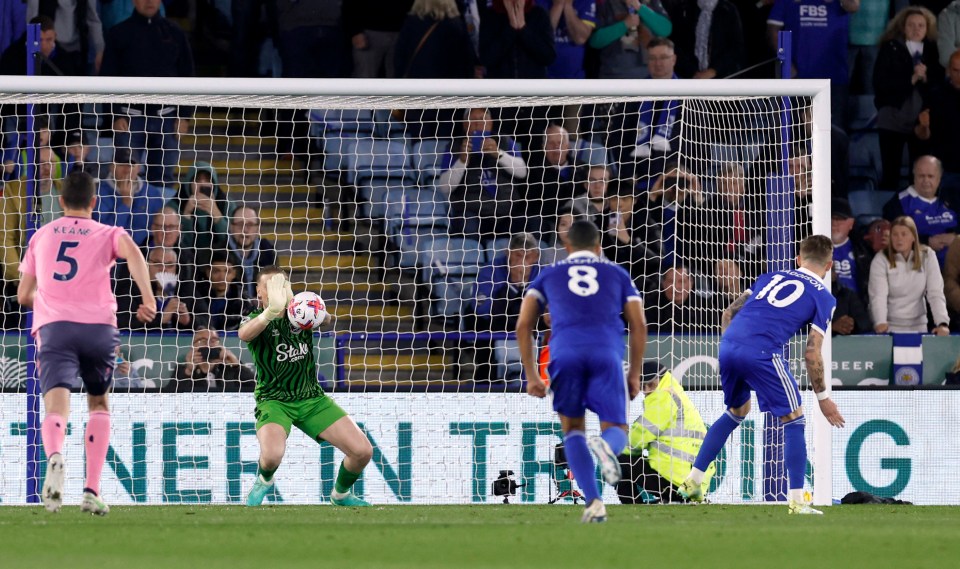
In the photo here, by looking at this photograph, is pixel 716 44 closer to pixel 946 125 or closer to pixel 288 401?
pixel 946 125

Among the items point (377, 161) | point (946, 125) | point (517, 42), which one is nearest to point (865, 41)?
point (946, 125)

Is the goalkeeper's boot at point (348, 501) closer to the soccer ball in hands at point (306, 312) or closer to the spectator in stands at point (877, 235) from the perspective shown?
the soccer ball in hands at point (306, 312)

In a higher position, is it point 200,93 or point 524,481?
point 200,93

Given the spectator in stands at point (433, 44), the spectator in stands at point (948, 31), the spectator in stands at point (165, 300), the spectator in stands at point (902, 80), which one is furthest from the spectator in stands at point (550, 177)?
the spectator in stands at point (948, 31)

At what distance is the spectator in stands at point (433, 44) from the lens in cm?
1548

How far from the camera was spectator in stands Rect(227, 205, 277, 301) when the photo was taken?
43.9 ft

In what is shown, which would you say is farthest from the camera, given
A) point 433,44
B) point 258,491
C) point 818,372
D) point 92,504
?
point 433,44

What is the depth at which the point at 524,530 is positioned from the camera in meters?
8.36

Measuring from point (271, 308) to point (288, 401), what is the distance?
797 millimetres

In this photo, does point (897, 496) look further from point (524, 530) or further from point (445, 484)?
point (524, 530)

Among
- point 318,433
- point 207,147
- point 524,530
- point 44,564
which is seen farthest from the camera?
point 207,147

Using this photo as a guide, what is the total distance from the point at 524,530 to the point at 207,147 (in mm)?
8563

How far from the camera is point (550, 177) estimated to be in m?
14.6

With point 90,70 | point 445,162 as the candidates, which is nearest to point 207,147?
point 90,70
